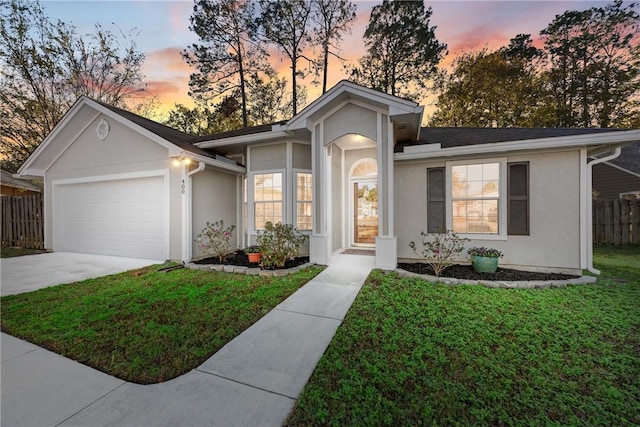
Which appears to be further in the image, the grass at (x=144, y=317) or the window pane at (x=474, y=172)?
the window pane at (x=474, y=172)

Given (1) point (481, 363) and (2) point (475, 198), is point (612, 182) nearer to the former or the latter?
(2) point (475, 198)

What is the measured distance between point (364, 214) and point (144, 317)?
5971mm

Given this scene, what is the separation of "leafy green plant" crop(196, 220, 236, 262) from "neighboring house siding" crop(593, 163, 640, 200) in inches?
653

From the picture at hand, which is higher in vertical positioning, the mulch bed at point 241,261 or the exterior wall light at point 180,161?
the exterior wall light at point 180,161

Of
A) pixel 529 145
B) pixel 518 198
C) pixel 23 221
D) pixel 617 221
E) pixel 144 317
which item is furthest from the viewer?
pixel 23 221

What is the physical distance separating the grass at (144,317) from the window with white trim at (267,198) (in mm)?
2329

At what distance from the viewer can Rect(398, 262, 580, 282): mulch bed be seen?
195 inches

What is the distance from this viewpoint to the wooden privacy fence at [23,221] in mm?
9234

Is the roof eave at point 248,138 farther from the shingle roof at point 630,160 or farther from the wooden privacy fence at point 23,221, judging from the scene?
the shingle roof at point 630,160

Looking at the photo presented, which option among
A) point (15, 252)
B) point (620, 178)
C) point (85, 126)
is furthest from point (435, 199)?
point (15, 252)

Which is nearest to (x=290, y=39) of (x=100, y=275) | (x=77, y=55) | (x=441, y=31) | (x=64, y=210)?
(x=441, y=31)

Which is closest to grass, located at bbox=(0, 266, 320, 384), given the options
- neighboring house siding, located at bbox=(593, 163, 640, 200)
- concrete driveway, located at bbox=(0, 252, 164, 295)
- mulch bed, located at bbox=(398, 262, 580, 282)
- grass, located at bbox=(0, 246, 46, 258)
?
concrete driveway, located at bbox=(0, 252, 164, 295)

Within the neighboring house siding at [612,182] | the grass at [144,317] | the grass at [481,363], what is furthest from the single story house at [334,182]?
the neighboring house siding at [612,182]

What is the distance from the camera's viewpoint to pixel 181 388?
2.15m
